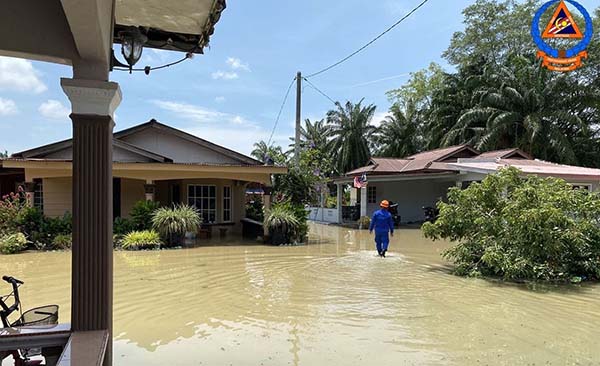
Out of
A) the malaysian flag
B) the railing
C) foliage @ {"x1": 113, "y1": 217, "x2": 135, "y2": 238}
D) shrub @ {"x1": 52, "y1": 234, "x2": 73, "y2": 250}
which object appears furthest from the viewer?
the malaysian flag

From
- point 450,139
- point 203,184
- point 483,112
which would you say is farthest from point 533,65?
point 203,184

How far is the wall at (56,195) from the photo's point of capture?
16.1 meters

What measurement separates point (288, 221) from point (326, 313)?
8.51 m

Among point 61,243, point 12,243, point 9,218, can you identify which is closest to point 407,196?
point 61,243

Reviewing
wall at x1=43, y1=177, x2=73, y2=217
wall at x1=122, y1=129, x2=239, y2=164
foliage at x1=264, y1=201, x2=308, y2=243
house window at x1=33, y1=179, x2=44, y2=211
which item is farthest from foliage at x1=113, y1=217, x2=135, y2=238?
house window at x1=33, y1=179, x2=44, y2=211

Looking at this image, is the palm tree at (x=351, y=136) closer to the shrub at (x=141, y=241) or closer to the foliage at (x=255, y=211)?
the foliage at (x=255, y=211)

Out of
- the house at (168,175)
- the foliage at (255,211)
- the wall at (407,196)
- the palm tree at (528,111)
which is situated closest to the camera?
the house at (168,175)

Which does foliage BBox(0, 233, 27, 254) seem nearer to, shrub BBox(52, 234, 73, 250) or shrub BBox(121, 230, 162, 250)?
shrub BBox(52, 234, 73, 250)

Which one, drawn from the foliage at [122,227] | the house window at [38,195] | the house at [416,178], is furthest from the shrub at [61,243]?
the house at [416,178]

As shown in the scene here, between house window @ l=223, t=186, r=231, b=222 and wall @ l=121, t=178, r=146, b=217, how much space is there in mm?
2992

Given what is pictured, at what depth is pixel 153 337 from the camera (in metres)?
5.50

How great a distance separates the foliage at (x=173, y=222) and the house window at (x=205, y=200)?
2772 millimetres

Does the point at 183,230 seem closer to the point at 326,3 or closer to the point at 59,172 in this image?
the point at 59,172

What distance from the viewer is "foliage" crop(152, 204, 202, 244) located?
45.3ft
